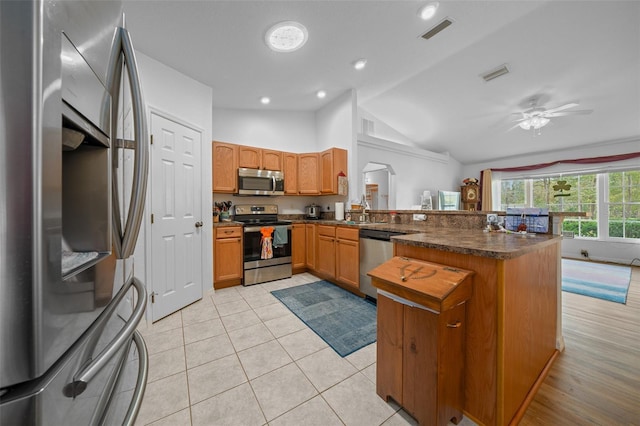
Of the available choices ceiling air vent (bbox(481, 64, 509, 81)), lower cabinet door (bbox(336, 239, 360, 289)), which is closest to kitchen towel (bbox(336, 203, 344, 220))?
lower cabinet door (bbox(336, 239, 360, 289))

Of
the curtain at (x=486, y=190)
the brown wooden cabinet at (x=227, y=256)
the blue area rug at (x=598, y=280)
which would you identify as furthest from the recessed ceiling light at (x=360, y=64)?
the curtain at (x=486, y=190)

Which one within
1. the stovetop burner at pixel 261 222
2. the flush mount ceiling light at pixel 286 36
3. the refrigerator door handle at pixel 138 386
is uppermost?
the flush mount ceiling light at pixel 286 36

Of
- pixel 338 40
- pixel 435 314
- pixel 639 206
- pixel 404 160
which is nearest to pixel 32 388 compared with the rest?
pixel 435 314

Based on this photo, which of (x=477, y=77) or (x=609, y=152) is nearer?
(x=477, y=77)

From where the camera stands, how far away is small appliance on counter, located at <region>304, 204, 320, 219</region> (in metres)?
4.48

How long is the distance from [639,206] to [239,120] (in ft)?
26.6

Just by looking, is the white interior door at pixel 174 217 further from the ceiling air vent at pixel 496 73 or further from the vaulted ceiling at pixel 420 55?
the ceiling air vent at pixel 496 73

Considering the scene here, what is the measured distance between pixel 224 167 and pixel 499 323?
137 inches

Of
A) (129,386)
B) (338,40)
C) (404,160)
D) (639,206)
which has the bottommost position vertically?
(129,386)

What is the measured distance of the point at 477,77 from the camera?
3.85 m

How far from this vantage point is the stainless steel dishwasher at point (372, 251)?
2689mm

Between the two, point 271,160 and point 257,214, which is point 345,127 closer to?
point 271,160

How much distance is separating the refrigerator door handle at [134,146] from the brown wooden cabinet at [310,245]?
309 centimetres

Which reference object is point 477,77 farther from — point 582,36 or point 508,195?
point 508,195
